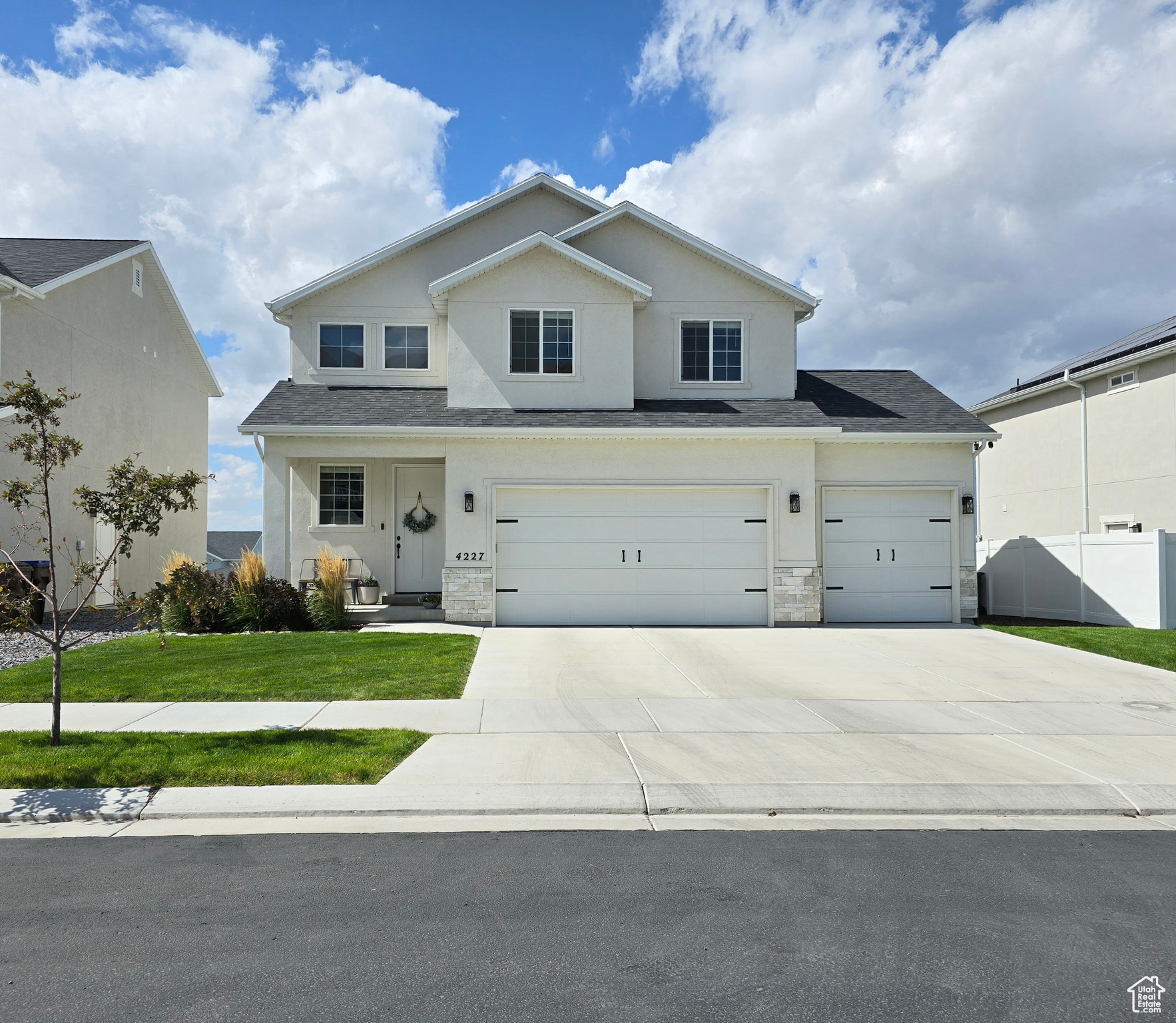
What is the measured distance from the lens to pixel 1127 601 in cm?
1536

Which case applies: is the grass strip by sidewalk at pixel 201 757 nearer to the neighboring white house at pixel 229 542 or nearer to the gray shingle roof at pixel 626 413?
the gray shingle roof at pixel 626 413

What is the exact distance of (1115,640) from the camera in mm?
13141

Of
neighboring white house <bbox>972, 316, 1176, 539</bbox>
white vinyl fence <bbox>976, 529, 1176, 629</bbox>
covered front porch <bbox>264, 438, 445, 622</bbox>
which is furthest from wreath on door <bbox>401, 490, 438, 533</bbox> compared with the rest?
neighboring white house <bbox>972, 316, 1176, 539</bbox>

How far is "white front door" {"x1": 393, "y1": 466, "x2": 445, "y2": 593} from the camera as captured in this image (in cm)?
1709

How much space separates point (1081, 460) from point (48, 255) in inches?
1017

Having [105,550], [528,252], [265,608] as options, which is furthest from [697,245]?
[105,550]

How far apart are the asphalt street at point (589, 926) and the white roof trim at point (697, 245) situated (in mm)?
12957

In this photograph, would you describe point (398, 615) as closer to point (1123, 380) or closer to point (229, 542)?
point (1123, 380)

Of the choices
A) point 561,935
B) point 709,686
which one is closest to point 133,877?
point 561,935

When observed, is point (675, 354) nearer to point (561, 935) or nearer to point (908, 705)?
point (908, 705)

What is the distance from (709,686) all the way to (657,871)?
16.7 ft

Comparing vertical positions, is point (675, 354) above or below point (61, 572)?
above

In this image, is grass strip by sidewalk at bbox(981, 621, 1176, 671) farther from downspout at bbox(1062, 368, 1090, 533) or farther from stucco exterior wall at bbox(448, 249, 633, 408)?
stucco exterior wall at bbox(448, 249, 633, 408)

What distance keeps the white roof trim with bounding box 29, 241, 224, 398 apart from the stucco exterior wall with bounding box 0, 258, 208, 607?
183 mm
